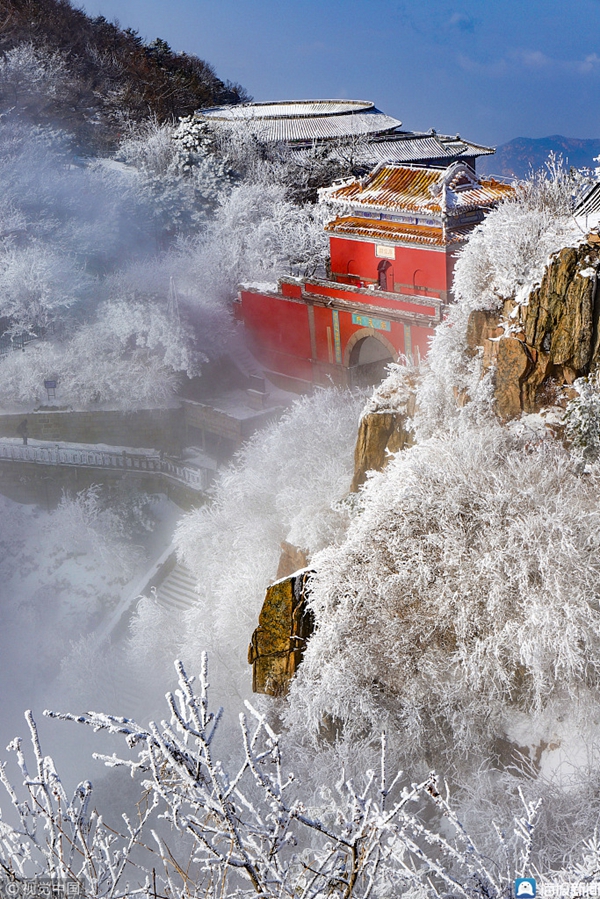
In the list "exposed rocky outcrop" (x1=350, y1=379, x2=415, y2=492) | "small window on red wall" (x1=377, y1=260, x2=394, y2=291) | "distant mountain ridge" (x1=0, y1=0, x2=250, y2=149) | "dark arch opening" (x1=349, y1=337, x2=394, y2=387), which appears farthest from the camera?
"distant mountain ridge" (x1=0, y1=0, x2=250, y2=149)

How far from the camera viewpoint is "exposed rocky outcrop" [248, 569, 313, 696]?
1124 cm

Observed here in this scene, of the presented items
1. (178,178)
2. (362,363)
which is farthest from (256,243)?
(362,363)

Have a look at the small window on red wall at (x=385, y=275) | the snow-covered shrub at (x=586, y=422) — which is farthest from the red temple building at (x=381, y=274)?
the snow-covered shrub at (x=586, y=422)

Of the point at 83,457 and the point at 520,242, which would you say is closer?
the point at 520,242

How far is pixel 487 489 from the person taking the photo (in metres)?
10.6

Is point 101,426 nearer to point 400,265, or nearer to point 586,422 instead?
point 400,265

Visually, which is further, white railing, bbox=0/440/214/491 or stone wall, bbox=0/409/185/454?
stone wall, bbox=0/409/185/454

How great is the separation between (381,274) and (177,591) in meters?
9.90

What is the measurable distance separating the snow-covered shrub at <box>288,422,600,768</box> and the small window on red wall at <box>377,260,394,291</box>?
1012 cm

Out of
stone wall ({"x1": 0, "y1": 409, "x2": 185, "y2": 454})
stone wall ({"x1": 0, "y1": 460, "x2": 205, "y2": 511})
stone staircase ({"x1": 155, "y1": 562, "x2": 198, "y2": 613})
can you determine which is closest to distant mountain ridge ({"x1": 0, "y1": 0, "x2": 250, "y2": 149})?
stone wall ({"x1": 0, "y1": 409, "x2": 185, "y2": 454})

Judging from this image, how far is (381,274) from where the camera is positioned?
20.3m

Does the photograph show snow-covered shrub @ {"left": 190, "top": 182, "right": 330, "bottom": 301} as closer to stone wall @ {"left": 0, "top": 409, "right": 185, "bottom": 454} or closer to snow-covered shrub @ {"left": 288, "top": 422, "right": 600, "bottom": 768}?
stone wall @ {"left": 0, "top": 409, "right": 185, "bottom": 454}

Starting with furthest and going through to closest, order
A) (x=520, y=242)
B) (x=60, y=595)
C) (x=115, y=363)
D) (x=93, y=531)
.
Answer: (x=115, y=363) < (x=93, y=531) < (x=60, y=595) < (x=520, y=242)

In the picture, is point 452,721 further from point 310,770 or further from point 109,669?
point 109,669
